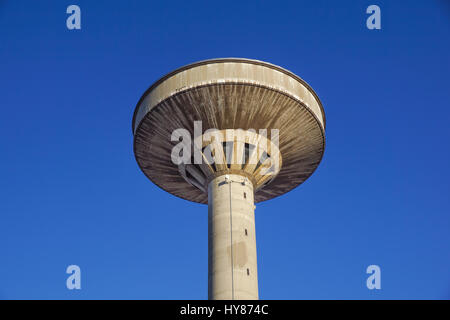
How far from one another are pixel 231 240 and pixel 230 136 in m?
6.46

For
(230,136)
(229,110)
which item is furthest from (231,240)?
(229,110)

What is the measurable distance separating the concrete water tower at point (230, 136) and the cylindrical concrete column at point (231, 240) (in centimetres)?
5

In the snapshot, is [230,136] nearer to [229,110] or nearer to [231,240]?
[229,110]

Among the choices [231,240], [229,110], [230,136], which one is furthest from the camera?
[230,136]

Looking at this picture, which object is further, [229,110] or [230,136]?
[230,136]

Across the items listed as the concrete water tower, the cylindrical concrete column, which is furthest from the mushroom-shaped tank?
the cylindrical concrete column

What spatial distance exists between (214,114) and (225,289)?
10.1 m

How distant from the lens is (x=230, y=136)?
2961 cm

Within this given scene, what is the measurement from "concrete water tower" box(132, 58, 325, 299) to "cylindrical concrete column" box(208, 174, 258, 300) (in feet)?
0.18

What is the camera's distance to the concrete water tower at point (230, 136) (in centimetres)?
2716

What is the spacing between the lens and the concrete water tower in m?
27.2

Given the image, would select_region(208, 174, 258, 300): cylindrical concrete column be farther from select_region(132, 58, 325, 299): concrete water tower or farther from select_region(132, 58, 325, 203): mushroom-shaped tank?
select_region(132, 58, 325, 203): mushroom-shaped tank
